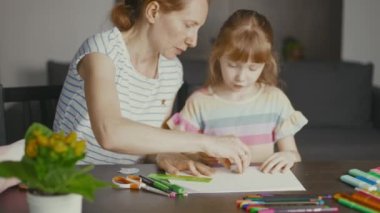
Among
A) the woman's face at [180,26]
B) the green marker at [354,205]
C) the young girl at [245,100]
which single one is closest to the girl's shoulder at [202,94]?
the young girl at [245,100]

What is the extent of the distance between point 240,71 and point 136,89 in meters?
0.31

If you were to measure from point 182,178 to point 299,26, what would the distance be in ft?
8.49

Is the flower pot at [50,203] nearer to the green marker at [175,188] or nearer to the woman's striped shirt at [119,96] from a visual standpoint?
the green marker at [175,188]

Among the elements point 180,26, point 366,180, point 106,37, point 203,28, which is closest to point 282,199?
point 366,180

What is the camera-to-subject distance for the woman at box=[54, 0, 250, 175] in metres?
1.24

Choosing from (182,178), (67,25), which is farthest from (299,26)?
(182,178)

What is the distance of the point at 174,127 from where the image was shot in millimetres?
1657

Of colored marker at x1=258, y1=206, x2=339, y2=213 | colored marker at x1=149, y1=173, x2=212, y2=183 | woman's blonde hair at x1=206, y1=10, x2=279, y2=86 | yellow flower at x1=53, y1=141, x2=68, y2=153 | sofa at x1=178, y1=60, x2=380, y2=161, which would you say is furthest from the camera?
sofa at x1=178, y1=60, x2=380, y2=161

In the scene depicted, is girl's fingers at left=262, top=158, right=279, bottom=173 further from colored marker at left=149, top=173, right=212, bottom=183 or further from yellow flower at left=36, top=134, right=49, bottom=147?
yellow flower at left=36, top=134, right=49, bottom=147

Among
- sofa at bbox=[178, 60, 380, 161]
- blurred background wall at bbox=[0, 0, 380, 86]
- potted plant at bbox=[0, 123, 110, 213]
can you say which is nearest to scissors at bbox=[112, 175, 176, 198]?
potted plant at bbox=[0, 123, 110, 213]

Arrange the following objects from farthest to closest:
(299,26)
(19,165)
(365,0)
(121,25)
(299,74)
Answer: (299,26), (365,0), (299,74), (121,25), (19,165)

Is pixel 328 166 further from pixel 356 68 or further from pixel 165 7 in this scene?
pixel 356 68

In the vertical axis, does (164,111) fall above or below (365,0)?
below

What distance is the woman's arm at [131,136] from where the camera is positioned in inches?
48.4
